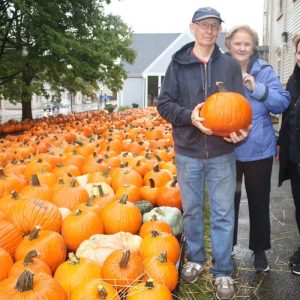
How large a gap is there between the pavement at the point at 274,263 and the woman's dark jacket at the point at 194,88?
1087 millimetres

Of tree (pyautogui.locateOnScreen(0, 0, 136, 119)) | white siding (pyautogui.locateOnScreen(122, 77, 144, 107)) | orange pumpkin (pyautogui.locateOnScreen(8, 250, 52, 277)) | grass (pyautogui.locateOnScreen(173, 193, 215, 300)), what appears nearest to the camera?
orange pumpkin (pyautogui.locateOnScreen(8, 250, 52, 277))

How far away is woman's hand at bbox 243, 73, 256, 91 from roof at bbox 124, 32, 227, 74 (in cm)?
3642

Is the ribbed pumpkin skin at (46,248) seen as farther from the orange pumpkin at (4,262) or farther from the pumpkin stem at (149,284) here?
the pumpkin stem at (149,284)

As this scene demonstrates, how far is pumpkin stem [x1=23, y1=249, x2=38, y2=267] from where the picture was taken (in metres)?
2.51

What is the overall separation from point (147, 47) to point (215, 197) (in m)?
40.1

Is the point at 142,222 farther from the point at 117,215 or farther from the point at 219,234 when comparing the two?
the point at 219,234

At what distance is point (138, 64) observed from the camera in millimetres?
39719

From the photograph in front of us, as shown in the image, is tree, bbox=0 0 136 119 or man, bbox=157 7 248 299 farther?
tree, bbox=0 0 136 119

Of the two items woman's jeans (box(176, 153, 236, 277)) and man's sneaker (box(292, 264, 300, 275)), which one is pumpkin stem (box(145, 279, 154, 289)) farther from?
man's sneaker (box(292, 264, 300, 275))

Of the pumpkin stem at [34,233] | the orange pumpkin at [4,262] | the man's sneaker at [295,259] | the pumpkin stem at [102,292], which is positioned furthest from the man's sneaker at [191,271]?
the orange pumpkin at [4,262]

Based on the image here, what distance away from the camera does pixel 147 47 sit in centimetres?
4172

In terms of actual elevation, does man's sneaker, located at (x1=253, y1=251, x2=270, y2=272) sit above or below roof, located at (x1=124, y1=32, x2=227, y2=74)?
below

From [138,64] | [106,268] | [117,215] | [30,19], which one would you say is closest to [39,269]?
[106,268]

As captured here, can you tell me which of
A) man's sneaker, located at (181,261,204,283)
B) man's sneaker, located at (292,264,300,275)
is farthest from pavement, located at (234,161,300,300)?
man's sneaker, located at (181,261,204,283)
